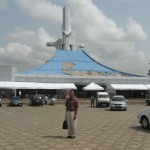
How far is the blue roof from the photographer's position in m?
57.4

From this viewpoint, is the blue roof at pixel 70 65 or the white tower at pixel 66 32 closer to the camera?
the blue roof at pixel 70 65

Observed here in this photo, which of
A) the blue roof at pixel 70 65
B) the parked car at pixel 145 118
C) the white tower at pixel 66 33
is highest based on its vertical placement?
the white tower at pixel 66 33

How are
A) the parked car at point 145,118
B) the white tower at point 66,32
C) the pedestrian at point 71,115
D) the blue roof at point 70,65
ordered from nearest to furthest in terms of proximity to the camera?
the pedestrian at point 71,115 < the parked car at point 145,118 < the blue roof at point 70,65 < the white tower at point 66,32

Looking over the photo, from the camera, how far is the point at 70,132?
1207 cm

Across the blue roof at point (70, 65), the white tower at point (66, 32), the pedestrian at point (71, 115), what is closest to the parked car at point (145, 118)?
the pedestrian at point (71, 115)

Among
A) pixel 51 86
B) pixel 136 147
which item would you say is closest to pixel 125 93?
pixel 51 86

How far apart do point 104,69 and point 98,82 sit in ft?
23.0

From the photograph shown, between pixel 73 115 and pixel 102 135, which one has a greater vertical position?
pixel 73 115

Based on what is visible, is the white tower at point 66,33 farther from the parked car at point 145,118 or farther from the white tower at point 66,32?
the parked car at point 145,118

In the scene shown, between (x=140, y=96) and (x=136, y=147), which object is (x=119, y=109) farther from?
(x=140, y=96)

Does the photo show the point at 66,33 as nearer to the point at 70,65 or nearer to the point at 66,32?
the point at 66,32

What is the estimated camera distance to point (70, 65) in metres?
60.6

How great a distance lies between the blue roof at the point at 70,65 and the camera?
188ft

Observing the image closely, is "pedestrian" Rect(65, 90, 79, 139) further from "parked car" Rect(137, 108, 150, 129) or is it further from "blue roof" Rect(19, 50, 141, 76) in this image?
"blue roof" Rect(19, 50, 141, 76)
